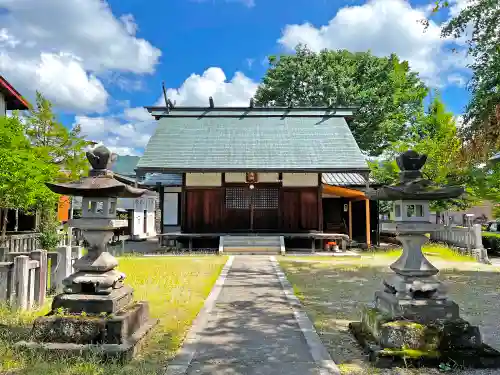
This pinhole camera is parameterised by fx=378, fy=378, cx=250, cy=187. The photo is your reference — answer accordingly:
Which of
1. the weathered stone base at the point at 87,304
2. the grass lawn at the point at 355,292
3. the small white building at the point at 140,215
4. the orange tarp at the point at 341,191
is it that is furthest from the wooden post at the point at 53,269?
the small white building at the point at 140,215

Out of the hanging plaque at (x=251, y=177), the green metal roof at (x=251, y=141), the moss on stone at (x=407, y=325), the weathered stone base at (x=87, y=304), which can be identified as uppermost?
the green metal roof at (x=251, y=141)

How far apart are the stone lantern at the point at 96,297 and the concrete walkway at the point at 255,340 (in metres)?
0.81

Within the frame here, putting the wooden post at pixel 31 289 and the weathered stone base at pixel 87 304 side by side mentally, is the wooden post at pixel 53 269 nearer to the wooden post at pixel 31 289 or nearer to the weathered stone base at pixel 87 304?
the wooden post at pixel 31 289

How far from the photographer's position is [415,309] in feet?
14.8

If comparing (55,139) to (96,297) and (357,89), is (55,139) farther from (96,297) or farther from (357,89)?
(357,89)

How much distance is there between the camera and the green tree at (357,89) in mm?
29484

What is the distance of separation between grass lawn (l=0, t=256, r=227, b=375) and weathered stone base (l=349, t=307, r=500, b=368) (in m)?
2.50

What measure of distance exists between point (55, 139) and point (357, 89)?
70.8 ft

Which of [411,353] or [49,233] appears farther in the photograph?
[49,233]

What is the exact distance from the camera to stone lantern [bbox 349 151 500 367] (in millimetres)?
4230

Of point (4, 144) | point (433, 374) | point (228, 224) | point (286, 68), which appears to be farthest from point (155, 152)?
point (286, 68)

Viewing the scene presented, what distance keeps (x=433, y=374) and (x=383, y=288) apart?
136 centimetres

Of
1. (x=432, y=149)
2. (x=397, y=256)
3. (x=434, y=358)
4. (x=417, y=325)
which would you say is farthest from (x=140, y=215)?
(x=434, y=358)

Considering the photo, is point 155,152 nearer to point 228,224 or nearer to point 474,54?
point 228,224
